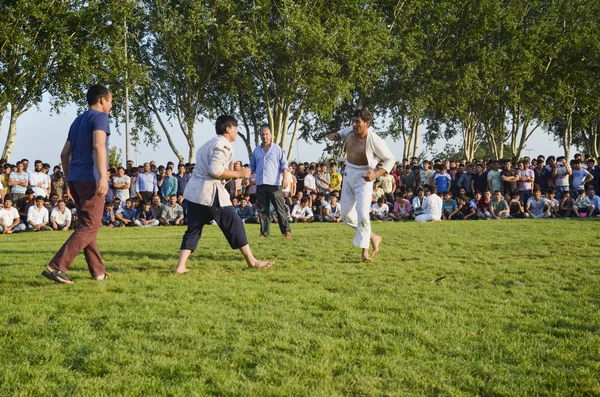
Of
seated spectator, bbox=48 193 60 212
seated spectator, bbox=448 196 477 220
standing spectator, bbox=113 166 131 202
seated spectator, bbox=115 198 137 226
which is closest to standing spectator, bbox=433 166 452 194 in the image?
seated spectator, bbox=448 196 477 220

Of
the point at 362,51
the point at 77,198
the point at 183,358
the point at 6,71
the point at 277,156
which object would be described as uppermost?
the point at 362,51

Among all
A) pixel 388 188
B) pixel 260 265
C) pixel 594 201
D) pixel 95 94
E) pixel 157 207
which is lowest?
pixel 260 265

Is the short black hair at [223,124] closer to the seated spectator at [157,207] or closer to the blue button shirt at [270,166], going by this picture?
the blue button shirt at [270,166]

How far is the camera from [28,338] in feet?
13.8

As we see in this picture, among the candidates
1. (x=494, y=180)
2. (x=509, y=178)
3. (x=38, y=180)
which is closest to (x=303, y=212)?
(x=494, y=180)

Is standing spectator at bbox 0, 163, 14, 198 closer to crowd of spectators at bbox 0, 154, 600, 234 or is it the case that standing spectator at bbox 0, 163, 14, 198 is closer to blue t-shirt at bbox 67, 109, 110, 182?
crowd of spectators at bbox 0, 154, 600, 234

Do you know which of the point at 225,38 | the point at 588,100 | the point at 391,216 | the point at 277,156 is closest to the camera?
the point at 277,156

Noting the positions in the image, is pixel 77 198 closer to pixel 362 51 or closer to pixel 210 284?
pixel 210 284

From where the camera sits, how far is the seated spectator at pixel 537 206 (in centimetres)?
1997

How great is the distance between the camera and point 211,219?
7.34m

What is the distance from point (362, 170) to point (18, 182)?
1321 cm

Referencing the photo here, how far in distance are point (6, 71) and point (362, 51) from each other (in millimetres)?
15758

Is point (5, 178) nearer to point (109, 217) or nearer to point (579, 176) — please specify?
point (109, 217)

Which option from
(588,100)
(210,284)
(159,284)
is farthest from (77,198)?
(588,100)
